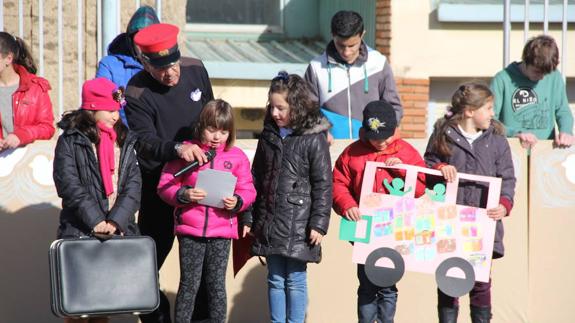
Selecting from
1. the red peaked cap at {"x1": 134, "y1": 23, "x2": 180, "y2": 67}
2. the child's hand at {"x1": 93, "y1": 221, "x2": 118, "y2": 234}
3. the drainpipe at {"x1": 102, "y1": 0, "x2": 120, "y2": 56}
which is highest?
the drainpipe at {"x1": 102, "y1": 0, "x2": 120, "y2": 56}

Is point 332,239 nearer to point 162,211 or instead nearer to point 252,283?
point 252,283

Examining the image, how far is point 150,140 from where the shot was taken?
23.0 feet

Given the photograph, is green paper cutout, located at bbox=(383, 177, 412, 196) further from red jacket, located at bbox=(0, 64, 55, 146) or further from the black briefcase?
red jacket, located at bbox=(0, 64, 55, 146)

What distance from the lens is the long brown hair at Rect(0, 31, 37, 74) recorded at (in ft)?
25.0

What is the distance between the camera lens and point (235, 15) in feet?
44.0

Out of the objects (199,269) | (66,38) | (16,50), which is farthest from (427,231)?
(66,38)

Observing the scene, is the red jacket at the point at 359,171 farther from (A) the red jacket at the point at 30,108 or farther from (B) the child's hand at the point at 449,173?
(A) the red jacket at the point at 30,108

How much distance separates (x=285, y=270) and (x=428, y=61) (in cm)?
549

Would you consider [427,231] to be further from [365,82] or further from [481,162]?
[365,82]

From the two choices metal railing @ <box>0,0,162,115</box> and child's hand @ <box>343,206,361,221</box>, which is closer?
child's hand @ <box>343,206,361,221</box>

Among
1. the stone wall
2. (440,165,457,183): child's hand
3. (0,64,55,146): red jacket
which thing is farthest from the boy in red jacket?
the stone wall

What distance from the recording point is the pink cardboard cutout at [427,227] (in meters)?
7.15

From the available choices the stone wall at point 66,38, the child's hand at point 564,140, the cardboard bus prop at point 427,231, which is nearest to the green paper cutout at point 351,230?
the cardboard bus prop at point 427,231

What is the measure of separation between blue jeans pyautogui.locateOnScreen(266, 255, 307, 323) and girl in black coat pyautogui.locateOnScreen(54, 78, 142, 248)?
89 cm
